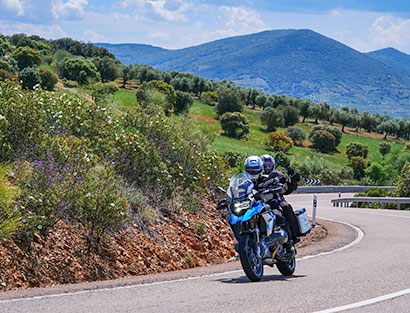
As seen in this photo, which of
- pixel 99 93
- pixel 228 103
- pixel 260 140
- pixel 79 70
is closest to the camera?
pixel 99 93

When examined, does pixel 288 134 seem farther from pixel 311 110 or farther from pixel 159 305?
pixel 159 305

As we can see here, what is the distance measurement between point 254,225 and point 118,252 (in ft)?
13.2

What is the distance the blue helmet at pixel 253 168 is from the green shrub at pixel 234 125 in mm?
91124

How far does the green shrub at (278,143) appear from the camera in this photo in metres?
93.8

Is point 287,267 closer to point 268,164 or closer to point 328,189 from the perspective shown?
point 268,164

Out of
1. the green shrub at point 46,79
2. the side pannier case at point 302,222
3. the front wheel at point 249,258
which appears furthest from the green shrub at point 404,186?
the green shrub at point 46,79

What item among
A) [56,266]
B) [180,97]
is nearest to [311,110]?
[180,97]

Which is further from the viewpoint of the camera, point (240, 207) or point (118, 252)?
point (118, 252)

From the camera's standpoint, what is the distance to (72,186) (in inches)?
424

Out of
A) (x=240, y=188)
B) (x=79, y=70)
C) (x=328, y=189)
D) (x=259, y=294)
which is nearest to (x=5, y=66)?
(x=79, y=70)

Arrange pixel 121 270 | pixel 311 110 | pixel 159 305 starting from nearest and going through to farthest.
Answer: pixel 159 305 → pixel 121 270 → pixel 311 110

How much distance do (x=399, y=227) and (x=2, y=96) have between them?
12795 mm

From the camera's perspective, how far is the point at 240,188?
8.12 metres

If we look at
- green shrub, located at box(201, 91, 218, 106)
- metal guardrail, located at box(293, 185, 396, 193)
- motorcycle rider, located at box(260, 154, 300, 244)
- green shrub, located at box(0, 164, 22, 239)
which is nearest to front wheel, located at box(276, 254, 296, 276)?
motorcycle rider, located at box(260, 154, 300, 244)
